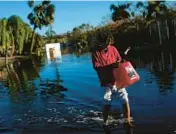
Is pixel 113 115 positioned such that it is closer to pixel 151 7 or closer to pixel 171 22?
pixel 171 22

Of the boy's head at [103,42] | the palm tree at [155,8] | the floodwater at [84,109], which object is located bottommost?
the floodwater at [84,109]

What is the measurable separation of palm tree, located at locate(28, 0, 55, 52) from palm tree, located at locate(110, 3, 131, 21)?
57.6 ft

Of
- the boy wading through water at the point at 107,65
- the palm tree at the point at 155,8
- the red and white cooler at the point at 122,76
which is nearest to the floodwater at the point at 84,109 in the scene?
the boy wading through water at the point at 107,65

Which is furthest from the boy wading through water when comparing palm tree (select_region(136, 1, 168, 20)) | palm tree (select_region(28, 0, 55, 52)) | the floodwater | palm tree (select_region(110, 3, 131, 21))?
palm tree (select_region(28, 0, 55, 52))

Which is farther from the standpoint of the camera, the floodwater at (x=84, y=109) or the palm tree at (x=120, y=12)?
the palm tree at (x=120, y=12)

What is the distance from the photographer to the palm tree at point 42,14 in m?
81.1

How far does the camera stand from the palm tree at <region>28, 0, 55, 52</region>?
8112 cm

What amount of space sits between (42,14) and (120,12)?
783 inches

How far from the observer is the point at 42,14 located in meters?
82.1

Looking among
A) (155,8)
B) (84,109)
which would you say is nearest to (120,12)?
(155,8)

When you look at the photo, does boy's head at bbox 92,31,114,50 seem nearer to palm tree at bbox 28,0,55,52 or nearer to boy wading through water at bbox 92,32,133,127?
boy wading through water at bbox 92,32,133,127

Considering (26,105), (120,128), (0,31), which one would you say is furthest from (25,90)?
(0,31)

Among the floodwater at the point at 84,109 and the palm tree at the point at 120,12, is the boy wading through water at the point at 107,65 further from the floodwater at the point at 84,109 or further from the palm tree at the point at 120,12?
the palm tree at the point at 120,12

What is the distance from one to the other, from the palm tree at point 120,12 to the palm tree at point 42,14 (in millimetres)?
17558
